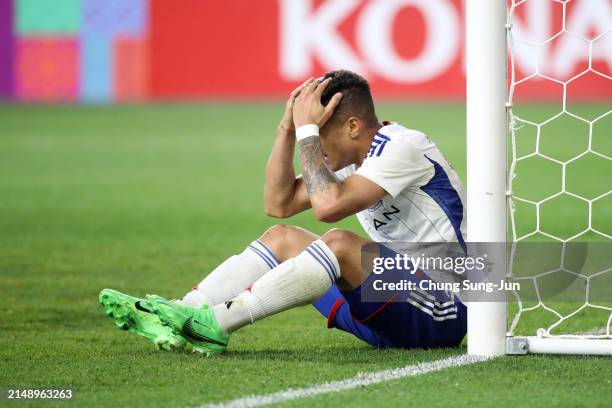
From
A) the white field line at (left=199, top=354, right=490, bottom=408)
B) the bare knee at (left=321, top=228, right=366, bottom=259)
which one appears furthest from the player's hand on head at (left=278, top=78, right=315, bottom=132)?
the white field line at (left=199, top=354, right=490, bottom=408)

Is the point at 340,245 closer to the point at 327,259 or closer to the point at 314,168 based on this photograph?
the point at 327,259

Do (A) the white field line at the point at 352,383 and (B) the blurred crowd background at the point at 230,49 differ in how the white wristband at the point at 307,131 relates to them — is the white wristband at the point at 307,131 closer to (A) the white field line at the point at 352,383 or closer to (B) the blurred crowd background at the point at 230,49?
(A) the white field line at the point at 352,383

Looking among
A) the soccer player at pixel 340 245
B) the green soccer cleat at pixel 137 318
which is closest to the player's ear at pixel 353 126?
the soccer player at pixel 340 245

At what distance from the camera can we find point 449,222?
4328 millimetres

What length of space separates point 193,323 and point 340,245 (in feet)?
1.99

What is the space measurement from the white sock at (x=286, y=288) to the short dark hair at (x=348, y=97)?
0.51 meters

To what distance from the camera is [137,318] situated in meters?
4.20

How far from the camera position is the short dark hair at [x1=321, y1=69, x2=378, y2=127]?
4.32 m

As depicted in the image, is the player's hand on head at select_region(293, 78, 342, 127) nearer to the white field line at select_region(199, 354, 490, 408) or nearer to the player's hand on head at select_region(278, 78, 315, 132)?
the player's hand on head at select_region(278, 78, 315, 132)

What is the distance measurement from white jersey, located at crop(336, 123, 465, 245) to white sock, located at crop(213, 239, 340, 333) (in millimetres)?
339

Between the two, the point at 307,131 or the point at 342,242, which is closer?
the point at 342,242

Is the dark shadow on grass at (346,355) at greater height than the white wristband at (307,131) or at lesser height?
lesser

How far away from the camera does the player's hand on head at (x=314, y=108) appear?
427 cm

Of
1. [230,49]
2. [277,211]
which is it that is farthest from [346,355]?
[230,49]
